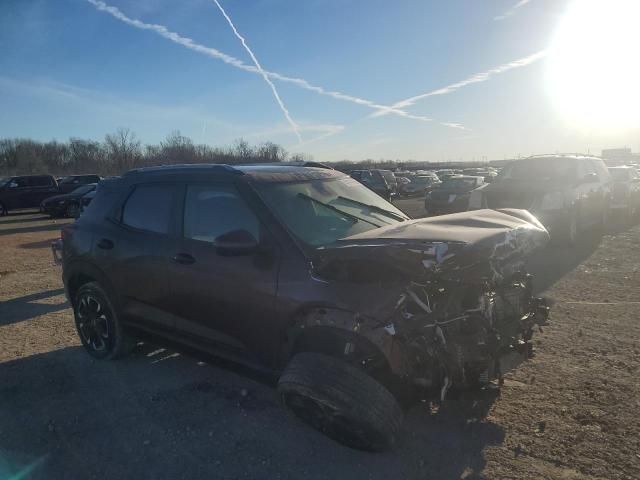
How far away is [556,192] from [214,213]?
764cm

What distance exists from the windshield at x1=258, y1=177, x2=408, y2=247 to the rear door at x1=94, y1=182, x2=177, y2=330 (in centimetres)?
102

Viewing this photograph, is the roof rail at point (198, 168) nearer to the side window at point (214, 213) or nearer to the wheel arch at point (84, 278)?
the side window at point (214, 213)

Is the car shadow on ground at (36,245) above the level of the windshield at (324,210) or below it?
below

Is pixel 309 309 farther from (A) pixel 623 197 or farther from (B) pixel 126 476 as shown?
(A) pixel 623 197

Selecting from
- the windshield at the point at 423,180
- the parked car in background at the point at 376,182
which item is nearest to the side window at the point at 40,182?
the parked car in background at the point at 376,182

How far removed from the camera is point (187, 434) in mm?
3451

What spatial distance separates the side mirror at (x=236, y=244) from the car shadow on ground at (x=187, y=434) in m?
1.30

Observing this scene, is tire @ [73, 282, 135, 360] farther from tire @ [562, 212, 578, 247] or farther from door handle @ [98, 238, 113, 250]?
tire @ [562, 212, 578, 247]

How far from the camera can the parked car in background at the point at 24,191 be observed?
82.0 ft

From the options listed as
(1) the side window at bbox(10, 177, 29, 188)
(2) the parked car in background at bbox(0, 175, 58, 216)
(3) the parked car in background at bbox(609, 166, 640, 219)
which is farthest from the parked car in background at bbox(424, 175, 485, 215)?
(1) the side window at bbox(10, 177, 29, 188)

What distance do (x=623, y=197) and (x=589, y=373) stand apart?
13.2 meters

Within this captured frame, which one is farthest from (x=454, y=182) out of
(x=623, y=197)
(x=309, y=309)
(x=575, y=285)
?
(x=309, y=309)

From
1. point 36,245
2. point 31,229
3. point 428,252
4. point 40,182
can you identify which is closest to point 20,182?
Result: point 40,182

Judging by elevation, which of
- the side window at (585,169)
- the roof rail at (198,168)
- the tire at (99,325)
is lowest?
the tire at (99,325)
